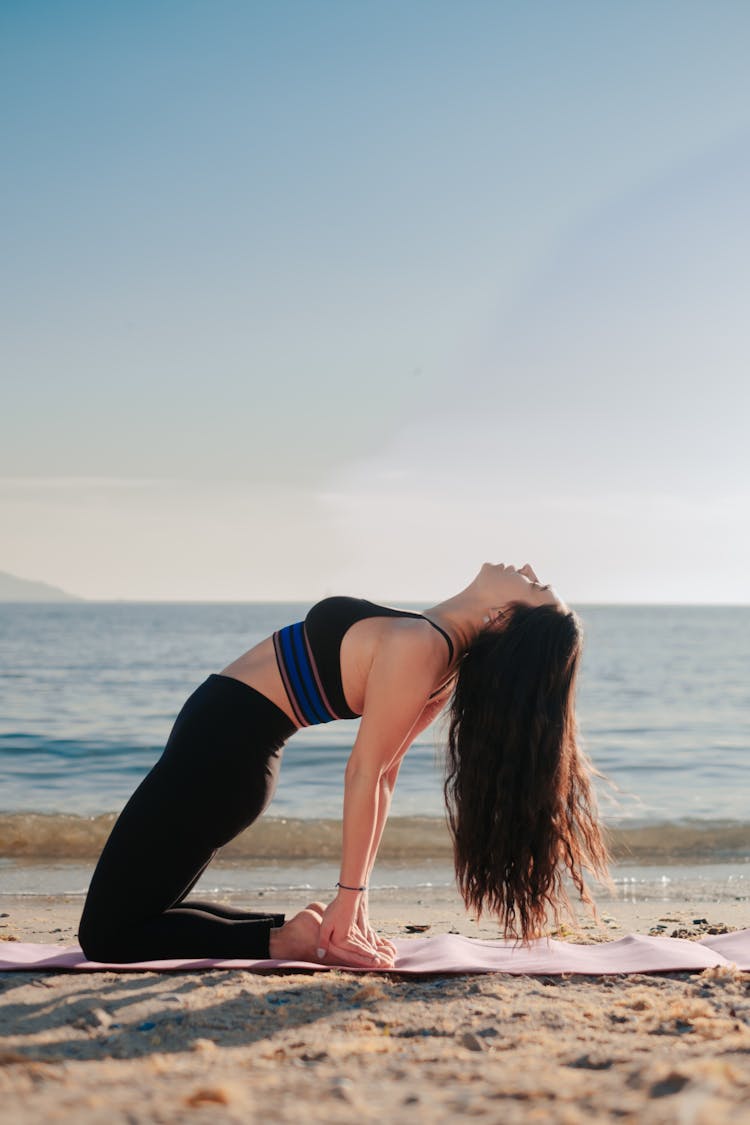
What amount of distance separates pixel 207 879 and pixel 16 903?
1.19 metres

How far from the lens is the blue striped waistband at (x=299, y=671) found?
3.35m

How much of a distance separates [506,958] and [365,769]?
0.96m

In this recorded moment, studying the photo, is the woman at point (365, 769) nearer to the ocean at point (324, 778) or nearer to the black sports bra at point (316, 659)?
the black sports bra at point (316, 659)

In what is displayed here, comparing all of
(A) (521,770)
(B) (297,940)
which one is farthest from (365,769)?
(B) (297,940)

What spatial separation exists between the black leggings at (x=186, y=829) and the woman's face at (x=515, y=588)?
0.81 m

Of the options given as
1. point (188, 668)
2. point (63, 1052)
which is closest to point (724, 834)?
point (63, 1052)

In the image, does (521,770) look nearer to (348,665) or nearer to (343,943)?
(348,665)

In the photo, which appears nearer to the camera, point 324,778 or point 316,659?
point 316,659

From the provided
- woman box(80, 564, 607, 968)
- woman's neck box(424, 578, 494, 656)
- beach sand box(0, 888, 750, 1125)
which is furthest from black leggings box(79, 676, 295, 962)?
woman's neck box(424, 578, 494, 656)

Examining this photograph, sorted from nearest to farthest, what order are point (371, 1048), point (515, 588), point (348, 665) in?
point (371, 1048) → point (348, 665) → point (515, 588)

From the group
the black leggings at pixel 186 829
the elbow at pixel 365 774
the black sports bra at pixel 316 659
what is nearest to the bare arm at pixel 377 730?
the elbow at pixel 365 774

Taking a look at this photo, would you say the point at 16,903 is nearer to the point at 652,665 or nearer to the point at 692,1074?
the point at 692,1074

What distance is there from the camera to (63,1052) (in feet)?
7.93

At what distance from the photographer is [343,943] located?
3.36m
